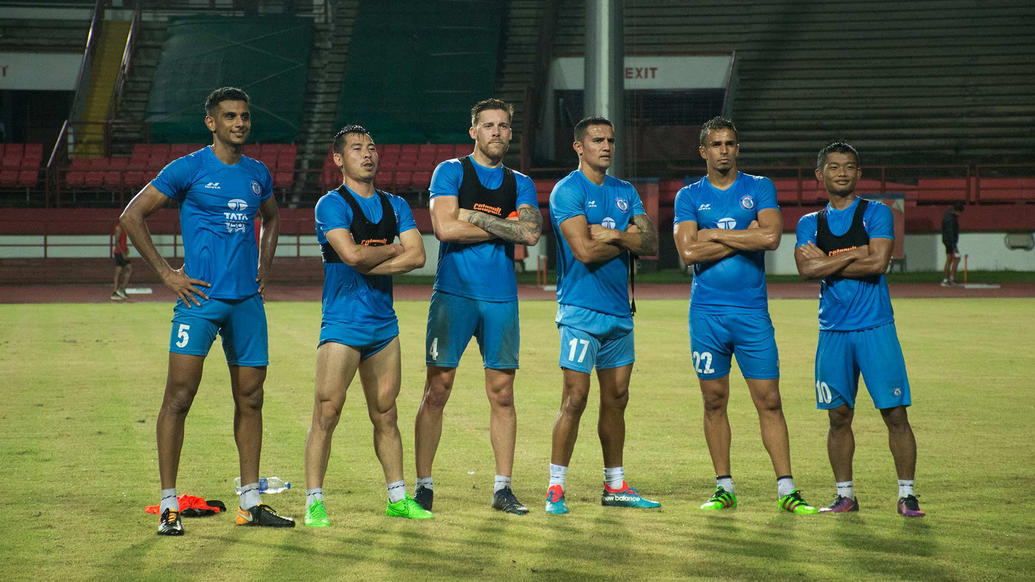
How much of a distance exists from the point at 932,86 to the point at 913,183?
524cm

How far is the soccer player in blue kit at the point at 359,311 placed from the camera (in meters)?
6.86

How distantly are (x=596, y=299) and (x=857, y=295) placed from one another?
1595 mm

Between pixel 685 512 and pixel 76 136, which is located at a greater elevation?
pixel 76 136

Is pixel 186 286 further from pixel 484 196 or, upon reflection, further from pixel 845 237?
pixel 845 237

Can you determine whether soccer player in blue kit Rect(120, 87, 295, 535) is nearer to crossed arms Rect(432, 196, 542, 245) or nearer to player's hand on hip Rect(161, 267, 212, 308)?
player's hand on hip Rect(161, 267, 212, 308)

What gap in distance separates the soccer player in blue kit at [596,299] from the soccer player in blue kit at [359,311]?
3.22ft

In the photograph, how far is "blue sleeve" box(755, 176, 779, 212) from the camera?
7.44 m

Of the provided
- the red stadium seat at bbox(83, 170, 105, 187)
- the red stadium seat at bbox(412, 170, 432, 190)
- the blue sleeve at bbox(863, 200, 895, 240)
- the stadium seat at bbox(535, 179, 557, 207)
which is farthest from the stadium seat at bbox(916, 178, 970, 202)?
the blue sleeve at bbox(863, 200, 895, 240)

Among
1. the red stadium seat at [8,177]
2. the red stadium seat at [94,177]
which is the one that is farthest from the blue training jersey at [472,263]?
the red stadium seat at [8,177]

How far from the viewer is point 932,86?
133 ft

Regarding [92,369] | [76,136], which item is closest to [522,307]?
[92,369]

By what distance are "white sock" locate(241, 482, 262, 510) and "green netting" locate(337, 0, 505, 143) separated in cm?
3250

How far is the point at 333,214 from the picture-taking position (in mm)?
6898

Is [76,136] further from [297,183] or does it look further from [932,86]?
[932,86]
